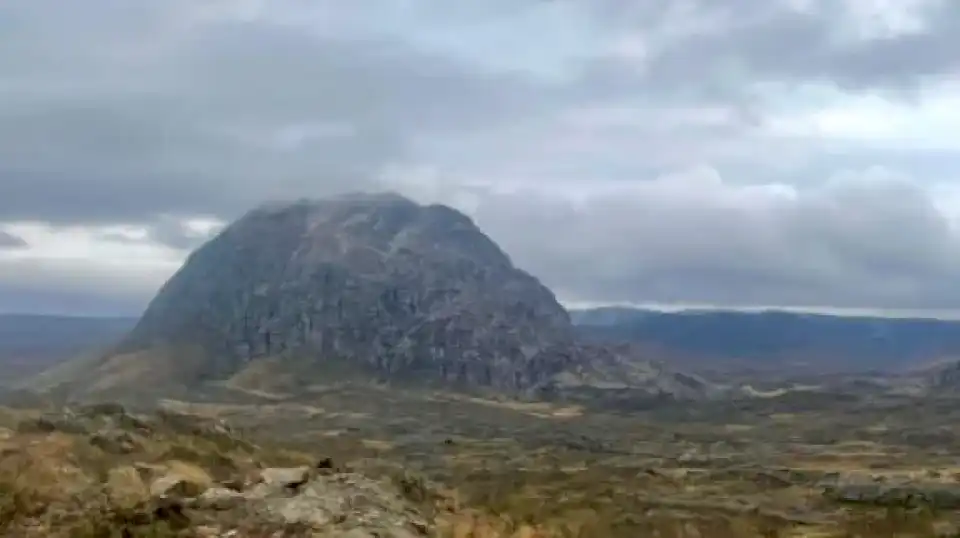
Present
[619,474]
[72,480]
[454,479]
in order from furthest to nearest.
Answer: [619,474] → [454,479] → [72,480]

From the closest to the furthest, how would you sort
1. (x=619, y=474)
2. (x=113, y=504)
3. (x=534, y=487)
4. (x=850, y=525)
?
1. (x=113, y=504)
2. (x=850, y=525)
3. (x=534, y=487)
4. (x=619, y=474)

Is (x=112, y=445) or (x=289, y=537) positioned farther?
(x=112, y=445)

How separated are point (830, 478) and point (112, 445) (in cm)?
12462

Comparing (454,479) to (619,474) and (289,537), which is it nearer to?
(619,474)

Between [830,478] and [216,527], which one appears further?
[830,478]

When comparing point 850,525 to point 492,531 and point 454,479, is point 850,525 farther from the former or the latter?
point 492,531

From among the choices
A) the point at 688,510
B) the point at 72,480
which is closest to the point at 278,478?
the point at 72,480

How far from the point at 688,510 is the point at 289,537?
8539cm

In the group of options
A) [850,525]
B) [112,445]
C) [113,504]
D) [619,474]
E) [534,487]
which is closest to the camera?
[113,504]

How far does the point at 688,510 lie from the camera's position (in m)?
111

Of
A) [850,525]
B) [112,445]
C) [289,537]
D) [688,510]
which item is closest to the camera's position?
[289,537]

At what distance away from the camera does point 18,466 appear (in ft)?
162

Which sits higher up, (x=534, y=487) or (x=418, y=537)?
(x=418, y=537)

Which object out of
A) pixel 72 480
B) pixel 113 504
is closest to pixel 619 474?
pixel 72 480
